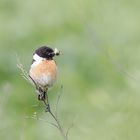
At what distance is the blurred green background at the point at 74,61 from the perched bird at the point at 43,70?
276mm

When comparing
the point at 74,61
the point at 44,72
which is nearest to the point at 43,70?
the point at 44,72

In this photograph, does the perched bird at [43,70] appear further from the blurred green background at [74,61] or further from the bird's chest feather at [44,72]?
the blurred green background at [74,61]

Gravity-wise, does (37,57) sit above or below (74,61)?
above

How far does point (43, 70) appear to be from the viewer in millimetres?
4949

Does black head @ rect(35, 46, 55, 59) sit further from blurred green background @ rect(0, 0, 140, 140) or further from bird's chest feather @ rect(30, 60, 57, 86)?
blurred green background @ rect(0, 0, 140, 140)

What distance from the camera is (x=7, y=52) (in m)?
10.0

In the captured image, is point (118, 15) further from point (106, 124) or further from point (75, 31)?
point (106, 124)

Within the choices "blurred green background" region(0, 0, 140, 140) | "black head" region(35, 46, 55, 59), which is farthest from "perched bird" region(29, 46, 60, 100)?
"blurred green background" region(0, 0, 140, 140)

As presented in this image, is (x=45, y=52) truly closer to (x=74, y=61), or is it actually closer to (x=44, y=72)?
(x=44, y=72)

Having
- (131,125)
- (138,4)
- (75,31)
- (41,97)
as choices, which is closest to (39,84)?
(41,97)

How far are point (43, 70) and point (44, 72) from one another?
1.2 inches

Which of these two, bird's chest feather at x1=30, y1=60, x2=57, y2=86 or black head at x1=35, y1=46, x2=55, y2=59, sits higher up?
black head at x1=35, y1=46, x2=55, y2=59

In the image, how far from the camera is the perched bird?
4.86 m

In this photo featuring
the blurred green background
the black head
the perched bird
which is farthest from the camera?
the blurred green background
